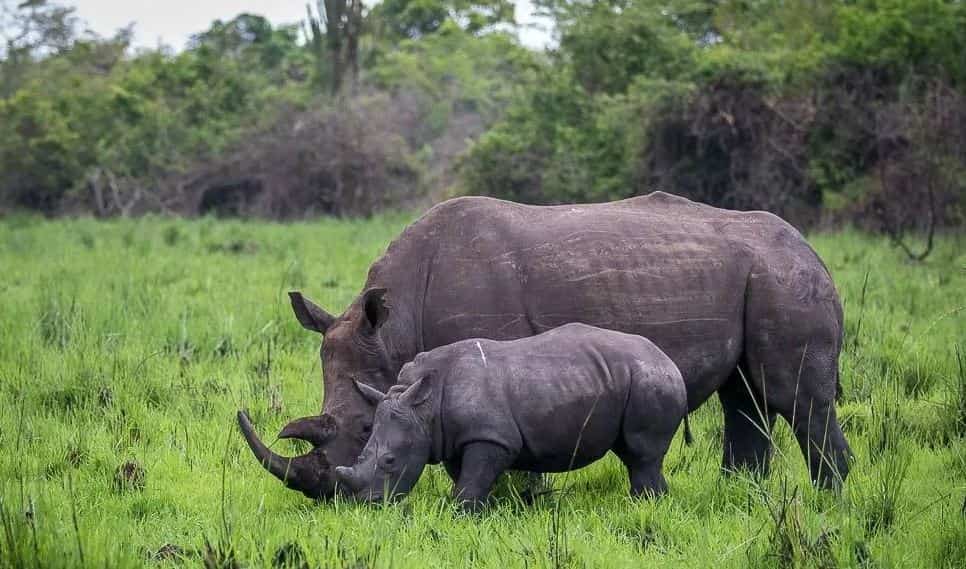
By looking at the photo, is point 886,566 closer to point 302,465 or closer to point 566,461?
point 566,461

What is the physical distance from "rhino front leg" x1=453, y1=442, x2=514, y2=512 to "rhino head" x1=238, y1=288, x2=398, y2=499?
503mm

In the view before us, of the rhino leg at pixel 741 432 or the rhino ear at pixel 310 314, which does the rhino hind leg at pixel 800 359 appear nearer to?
the rhino leg at pixel 741 432

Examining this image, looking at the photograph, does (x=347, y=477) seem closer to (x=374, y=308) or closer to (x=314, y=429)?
(x=314, y=429)

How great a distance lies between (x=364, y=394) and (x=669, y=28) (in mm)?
17619

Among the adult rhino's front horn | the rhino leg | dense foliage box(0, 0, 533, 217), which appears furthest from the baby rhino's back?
dense foliage box(0, 0, 533, 217)

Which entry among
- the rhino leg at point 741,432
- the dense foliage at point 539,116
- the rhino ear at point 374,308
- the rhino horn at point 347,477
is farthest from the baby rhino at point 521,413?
the dense foliage at point 539,116

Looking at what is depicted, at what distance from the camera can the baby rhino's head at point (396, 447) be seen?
4805mm

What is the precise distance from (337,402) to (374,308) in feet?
1.49

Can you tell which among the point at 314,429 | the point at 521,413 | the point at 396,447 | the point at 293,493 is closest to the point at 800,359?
the point at 521,413

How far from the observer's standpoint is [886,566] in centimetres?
412

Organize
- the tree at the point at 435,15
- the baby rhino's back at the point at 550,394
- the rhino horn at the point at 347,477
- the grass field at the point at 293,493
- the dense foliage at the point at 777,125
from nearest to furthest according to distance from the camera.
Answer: the grass field at the point at 293,493, the rhino horn at the point at 347,477, the baby rhino's back at the point at 550,394, the dense foliage at the point at 777,125, the tree at the point at 435,15

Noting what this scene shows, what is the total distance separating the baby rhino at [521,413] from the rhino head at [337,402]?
0.58 ft

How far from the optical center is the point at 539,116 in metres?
21.8

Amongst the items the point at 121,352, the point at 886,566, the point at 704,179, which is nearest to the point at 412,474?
the point at 886,566
